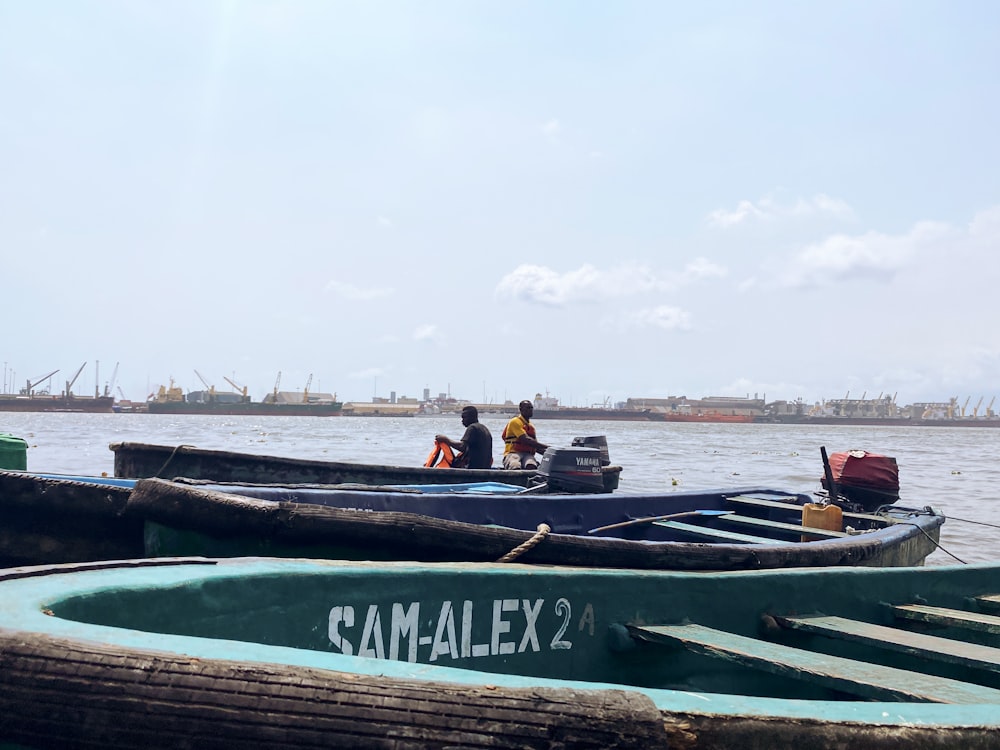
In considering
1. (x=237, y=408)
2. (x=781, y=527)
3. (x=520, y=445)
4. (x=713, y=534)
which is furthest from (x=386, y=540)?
(x=237, y=408)

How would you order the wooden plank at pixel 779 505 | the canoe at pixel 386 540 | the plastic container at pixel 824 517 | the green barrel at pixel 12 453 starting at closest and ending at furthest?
the canoe at pixel 386 540
the plastic container at pixel 824 517
the wooden plank at pixel 779 505
the green barrel at pixel 12 453

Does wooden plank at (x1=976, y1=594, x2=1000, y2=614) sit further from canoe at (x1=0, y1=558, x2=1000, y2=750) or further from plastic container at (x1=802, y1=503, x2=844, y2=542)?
plastic container at (x1=802, y1=503, x2=844, y2=542)

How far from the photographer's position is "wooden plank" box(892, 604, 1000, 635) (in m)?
3.68

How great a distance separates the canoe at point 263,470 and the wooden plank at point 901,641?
557 cm

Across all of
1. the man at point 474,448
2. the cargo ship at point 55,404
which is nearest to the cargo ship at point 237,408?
the cargo ship at point 55,404

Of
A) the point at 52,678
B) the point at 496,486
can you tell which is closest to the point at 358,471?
the point at 496,486

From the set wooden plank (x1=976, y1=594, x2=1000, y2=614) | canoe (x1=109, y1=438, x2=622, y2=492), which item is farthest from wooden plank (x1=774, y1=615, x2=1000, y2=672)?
canoe (x1=109, y1=438, x2=622, y2=492)

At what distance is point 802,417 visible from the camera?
426ft

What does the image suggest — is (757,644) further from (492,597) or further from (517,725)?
(517,725)

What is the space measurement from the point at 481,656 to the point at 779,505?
466 cm

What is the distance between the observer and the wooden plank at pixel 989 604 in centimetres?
424

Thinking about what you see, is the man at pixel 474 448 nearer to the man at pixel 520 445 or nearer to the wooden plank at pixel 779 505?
the man at pixel 520 445

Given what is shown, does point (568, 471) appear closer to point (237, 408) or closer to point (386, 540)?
point (386, 540)

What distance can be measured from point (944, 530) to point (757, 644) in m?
11.5
